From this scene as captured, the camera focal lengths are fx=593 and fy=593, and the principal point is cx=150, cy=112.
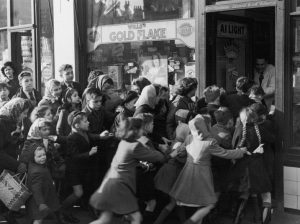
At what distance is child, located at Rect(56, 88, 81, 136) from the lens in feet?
25.6

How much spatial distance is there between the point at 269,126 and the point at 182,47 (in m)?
2.43

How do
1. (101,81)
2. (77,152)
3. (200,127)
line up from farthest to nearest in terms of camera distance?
(101,81) < (77,152) < (200,127)

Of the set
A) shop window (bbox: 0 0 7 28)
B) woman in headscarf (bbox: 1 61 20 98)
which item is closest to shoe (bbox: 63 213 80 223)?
woman in headscarf (bbox: 1 61 20 98)

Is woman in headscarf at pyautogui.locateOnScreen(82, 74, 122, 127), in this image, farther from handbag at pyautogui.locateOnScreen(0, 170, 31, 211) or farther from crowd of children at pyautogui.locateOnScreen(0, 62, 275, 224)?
handbag at pyautogui.locateOnScreen(0, 170, 31, 211)

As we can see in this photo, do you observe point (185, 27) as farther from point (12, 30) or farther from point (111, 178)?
point (12, 30)

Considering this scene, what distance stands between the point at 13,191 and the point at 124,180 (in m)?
1.58

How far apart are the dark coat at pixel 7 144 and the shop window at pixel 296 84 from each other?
3517 millimetres

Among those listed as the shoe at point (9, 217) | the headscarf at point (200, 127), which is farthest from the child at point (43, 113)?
the headscarf at point (200, 127)

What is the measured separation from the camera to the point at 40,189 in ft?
22.5

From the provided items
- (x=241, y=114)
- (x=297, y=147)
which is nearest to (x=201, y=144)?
(x=241, y=114)

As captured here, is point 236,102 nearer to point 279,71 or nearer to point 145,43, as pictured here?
point 279,71

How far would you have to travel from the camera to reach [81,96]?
881 cm

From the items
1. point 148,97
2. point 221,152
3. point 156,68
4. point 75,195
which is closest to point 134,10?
point 156,68

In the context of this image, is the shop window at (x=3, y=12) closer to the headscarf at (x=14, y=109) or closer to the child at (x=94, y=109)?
the headscarf at (x=14, y=109)
